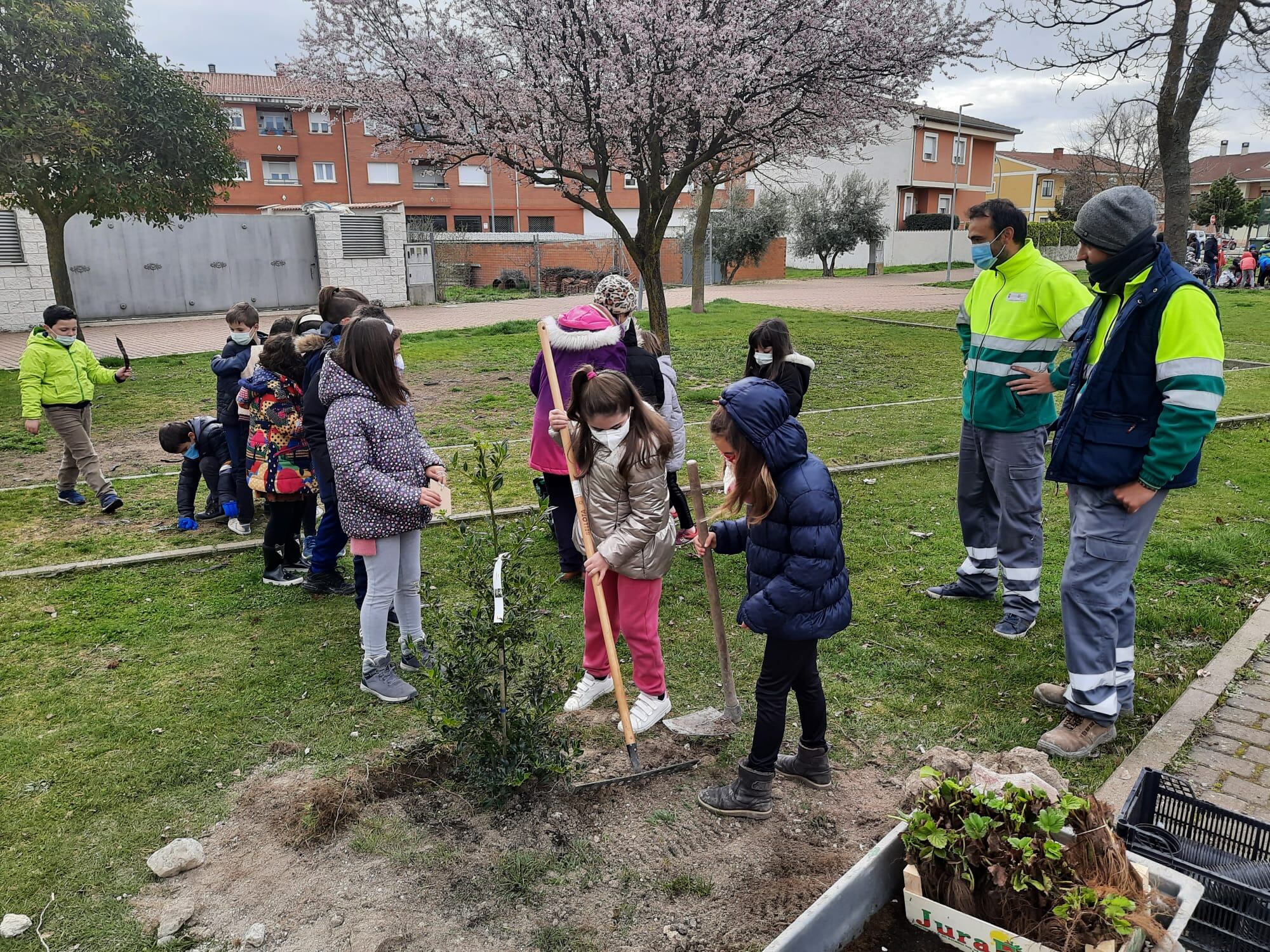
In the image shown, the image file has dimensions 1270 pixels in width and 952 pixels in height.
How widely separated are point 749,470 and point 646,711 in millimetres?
1499

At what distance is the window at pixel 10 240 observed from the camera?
20.0 meters

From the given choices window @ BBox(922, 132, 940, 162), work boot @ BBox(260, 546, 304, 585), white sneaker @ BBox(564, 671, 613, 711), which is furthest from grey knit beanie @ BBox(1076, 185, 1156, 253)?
window @ BBox(922, 132, 940, 162)

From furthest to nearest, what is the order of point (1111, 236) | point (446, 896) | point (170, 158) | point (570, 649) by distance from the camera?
point (170, 158) → point (570, 649) → point (1111, 236) → point (446, 896)

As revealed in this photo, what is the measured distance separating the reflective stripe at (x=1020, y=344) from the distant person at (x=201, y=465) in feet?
18.7

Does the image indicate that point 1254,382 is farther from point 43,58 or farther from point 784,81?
point 43,58

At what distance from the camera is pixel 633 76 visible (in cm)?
1141

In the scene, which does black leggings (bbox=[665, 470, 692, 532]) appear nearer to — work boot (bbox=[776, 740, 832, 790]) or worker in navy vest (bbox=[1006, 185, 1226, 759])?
work boot (bbox=[776, 740, 832, 790])

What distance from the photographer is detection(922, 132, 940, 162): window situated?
4950 cm

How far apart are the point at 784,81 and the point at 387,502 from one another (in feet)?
33.4

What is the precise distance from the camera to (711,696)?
4418 millimetres

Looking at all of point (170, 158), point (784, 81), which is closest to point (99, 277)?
point (170, 158)

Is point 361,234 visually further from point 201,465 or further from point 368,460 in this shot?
point 368,460

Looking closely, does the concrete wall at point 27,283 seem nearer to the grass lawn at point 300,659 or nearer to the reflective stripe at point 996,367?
the grass lawn at point 300,659

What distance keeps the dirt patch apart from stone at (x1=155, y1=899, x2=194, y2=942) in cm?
3
